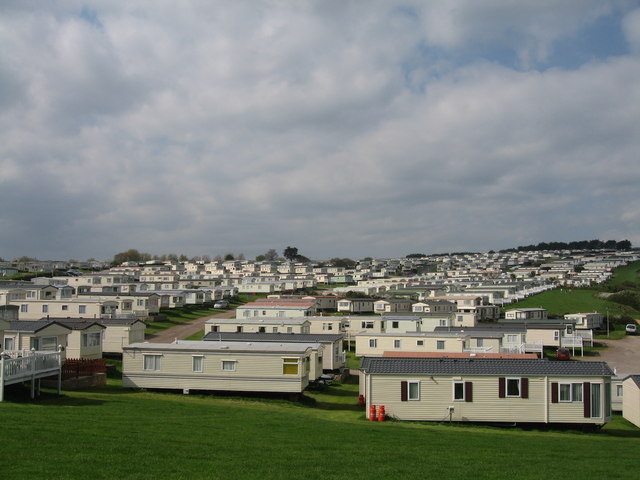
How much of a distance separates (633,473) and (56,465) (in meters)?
12.5

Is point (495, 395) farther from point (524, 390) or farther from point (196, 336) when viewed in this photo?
point (196, 336)

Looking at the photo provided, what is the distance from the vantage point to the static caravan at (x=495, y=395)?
2380cm

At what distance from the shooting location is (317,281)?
139 metres

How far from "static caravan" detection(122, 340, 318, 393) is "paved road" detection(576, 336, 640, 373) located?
27278 mm

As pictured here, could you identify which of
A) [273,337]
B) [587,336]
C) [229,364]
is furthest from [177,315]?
[229,364]

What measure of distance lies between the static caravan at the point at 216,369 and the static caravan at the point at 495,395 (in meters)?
4.98

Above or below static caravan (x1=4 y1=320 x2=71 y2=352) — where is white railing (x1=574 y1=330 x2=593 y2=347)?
below

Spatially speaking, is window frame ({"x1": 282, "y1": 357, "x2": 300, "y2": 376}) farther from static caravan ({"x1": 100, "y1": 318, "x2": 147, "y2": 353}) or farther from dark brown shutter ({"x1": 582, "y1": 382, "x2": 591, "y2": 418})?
static caravan ({"x1": 100, "y1": 318, "x2": 147, "y2": 353})

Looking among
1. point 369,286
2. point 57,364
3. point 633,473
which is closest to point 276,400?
point 57,364

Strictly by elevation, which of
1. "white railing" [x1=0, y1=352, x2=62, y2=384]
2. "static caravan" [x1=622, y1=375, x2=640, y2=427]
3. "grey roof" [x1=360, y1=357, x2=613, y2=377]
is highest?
"white railing" [x1=0, y1=352, x2=62, y2=384]

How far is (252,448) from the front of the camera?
14.3 metres

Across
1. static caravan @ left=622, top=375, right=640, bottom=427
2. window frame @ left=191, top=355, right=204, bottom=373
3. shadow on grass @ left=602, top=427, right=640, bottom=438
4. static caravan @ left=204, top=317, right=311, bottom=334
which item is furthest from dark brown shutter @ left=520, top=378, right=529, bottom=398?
static caravan @ left=204, top=317, right=311, bottom=334

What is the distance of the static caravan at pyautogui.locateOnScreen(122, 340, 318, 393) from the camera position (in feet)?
90.9

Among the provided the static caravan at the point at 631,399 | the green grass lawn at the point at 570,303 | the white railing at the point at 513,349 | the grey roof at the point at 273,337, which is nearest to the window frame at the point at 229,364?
the grey roof at the point at 273,337
